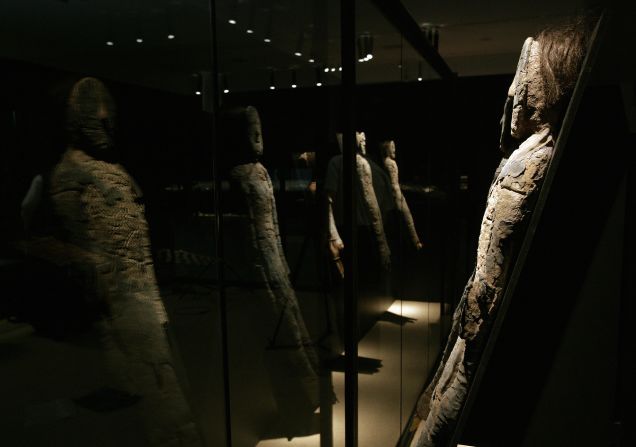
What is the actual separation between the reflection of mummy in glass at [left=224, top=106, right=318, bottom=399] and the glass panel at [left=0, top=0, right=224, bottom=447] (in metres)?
0.11

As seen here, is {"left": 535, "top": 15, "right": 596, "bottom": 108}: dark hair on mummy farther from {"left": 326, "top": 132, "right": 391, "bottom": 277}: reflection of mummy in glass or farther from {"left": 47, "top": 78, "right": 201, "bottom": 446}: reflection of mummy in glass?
{"left": 47, "top": 78, "right": 201, "bottom": 446}: reflection of mummy in glass

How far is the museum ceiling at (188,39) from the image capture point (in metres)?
0.70

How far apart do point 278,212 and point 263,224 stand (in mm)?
68

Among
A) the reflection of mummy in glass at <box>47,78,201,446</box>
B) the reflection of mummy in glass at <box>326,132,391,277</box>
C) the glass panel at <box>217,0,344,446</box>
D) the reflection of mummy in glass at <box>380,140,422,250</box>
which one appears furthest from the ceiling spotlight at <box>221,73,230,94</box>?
the reflection of mummy in glass at <box>380,140,422,250</box>

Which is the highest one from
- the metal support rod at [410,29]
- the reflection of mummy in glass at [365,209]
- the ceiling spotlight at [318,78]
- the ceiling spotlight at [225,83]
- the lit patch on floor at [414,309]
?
the metal support rod at [410,29]

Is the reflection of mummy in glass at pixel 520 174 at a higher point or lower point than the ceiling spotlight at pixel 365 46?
lower

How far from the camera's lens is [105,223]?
2.74 ft

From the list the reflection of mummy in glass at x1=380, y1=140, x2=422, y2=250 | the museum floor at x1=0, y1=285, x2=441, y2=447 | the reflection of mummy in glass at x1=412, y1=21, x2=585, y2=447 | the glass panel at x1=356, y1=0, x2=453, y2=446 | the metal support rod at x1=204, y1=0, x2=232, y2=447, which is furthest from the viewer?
the reflection of mummy in glass at x1=380, y1=140, x2=422, y2=250

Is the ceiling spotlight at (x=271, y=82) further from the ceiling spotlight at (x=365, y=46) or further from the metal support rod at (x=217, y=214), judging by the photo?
the ceiling spotlight at (x=365, y=46)

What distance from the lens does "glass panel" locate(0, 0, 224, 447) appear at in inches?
25.9

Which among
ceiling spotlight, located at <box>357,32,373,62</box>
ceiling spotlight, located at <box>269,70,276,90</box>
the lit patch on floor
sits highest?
ceiling spotlight, located at <box>357,32,373,62</box>

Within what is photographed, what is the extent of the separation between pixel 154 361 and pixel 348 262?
2.89 feet

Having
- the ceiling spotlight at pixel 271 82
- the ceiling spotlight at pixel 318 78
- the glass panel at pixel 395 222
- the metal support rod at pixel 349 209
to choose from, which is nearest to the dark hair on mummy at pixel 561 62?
the glass panel at pixel 395 222

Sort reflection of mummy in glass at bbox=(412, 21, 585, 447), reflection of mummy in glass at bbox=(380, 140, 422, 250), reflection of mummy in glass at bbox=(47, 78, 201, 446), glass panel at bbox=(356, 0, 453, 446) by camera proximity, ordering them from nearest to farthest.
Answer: reflection of mummy in glass at bbox=(47, 78, 201, 446) → reflection of mummy in glass at bbox=(412, 21, 585, 447) → glass panel at bbox=(356, 0, 453, 446) → reflection of mummy in glass at bbox=(380, 140, 422, 250)
